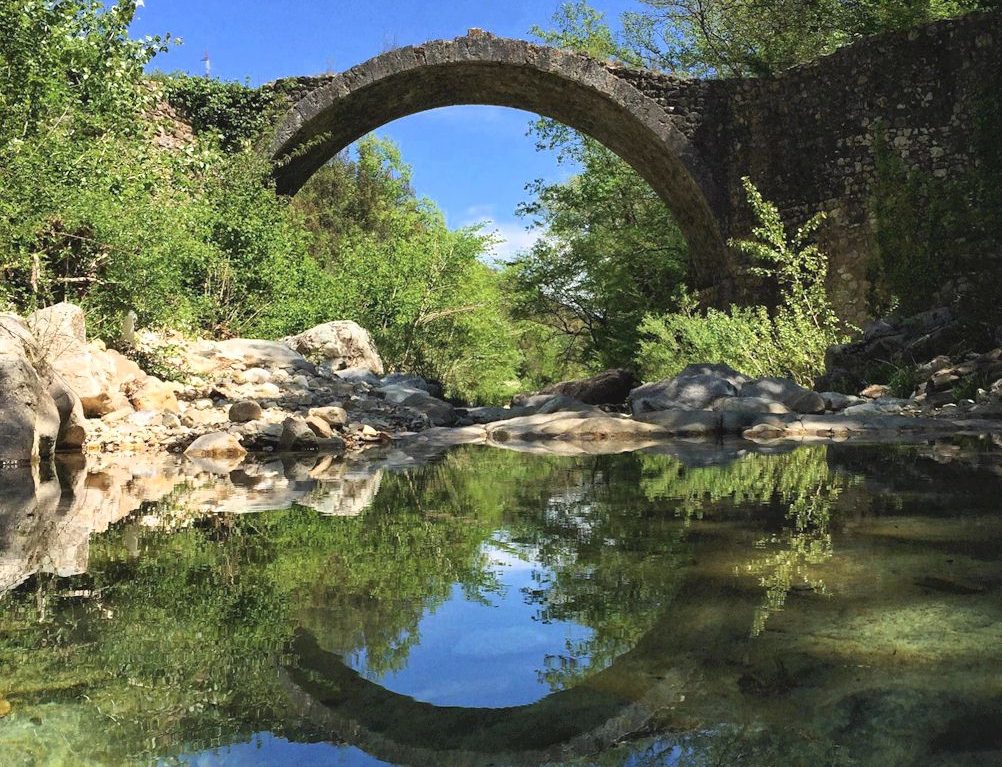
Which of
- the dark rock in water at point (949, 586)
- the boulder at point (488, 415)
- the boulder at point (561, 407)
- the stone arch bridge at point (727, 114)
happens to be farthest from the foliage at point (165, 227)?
the dark rock in water at point (949, 586)

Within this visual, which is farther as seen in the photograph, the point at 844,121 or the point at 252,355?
the point at 844,121

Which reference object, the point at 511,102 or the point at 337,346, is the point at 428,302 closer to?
the point at 511,102

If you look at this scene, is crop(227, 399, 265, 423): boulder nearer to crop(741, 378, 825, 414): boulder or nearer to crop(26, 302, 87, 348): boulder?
crop(26, 302, 87, 348): boulder

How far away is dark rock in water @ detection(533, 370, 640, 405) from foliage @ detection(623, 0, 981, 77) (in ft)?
20.9

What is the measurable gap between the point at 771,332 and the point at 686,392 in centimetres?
374

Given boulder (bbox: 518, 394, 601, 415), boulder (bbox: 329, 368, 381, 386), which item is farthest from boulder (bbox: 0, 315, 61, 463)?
boulder (bbox: 518, 394, 601, 415)

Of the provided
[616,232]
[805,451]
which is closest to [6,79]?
[805,451]

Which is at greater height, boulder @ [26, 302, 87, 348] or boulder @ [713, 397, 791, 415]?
boulder @ [26, 302, 87, 348]

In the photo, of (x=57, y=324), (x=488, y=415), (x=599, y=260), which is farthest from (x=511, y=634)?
(x=599, y=260)

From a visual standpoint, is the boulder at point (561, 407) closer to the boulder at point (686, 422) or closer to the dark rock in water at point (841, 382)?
the boulder at point (686, 422)

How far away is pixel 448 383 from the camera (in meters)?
17.8

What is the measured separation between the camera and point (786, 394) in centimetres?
830

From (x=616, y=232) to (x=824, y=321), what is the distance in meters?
→ 8.62

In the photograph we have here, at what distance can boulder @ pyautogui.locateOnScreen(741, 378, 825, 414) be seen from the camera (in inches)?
319
